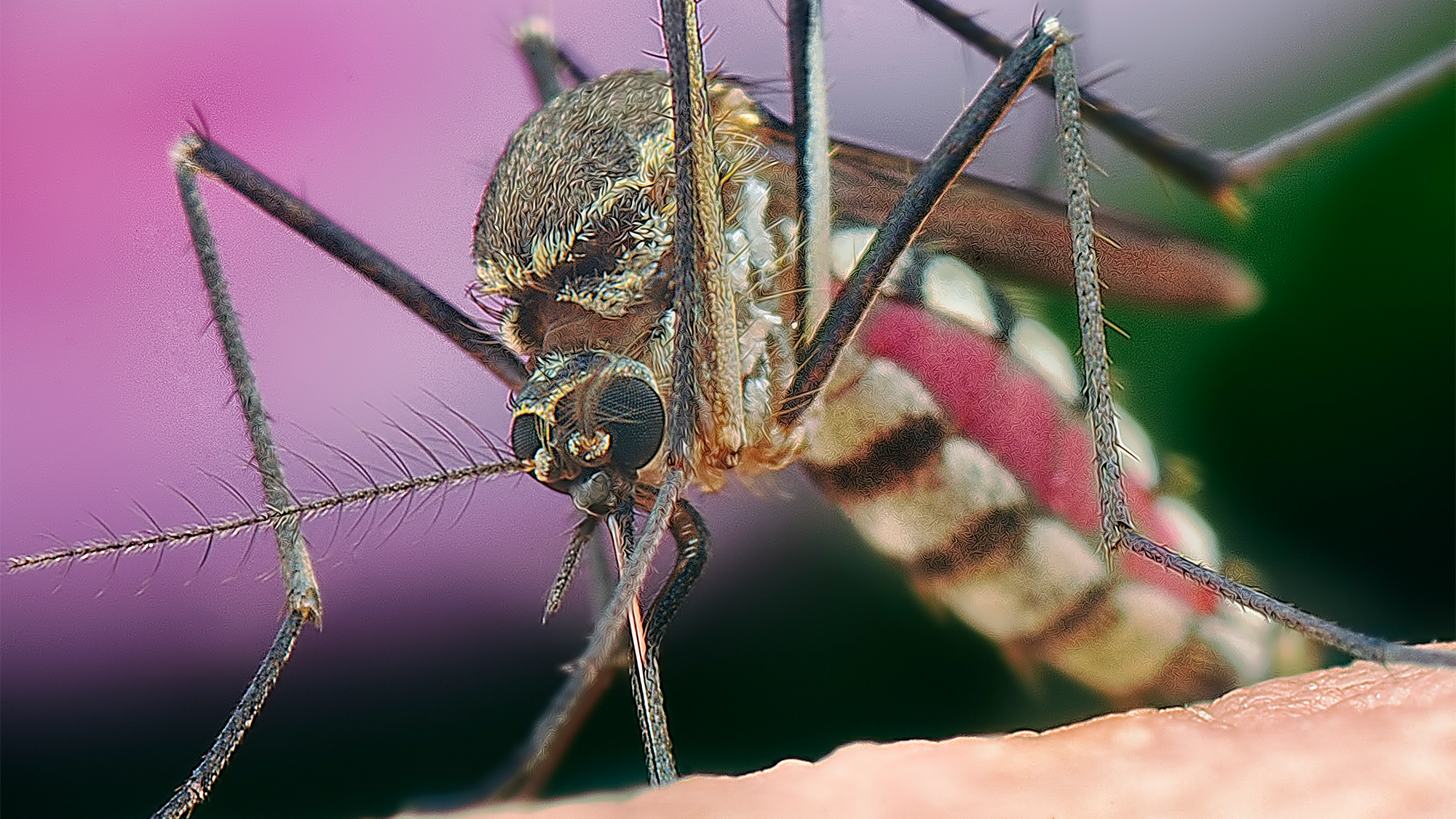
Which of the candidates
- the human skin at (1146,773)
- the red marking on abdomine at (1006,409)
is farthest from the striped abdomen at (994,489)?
the human skin at (1146,773)

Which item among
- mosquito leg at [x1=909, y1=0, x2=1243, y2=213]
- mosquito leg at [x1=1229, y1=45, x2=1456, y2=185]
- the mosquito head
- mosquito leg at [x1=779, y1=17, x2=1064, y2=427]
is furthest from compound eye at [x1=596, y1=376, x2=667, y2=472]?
mosquito leg at [x1=1229, y1=45, x2=1456, y2=185]

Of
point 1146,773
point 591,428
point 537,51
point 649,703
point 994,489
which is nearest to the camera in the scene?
point 1146,773

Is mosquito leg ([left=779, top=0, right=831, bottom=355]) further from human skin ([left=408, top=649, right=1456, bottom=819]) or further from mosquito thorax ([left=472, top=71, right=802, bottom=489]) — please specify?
human skin ([left=408, top=649, right=1456, bottom=819])

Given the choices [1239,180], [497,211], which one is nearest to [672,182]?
[497,211]

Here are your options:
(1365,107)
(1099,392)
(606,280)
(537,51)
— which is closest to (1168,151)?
(1365,107)

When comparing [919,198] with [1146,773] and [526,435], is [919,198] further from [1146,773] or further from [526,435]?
[1146,773]

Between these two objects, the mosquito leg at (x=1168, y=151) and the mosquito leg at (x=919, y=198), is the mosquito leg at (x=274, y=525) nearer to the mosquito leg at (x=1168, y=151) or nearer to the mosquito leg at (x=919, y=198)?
the mosquito leg at (x=919, y=198)

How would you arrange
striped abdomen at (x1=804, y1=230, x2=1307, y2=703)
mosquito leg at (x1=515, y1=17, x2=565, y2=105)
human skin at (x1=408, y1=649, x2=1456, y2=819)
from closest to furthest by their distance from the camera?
human skin at (x1=408, y1=649, x2=1456, y2=819) < striped abdomen at (x1=804, y1=230, x2=1307, y2=703) < mosquito leg at (x1=515, y1=17, x2=565, y2=105)
